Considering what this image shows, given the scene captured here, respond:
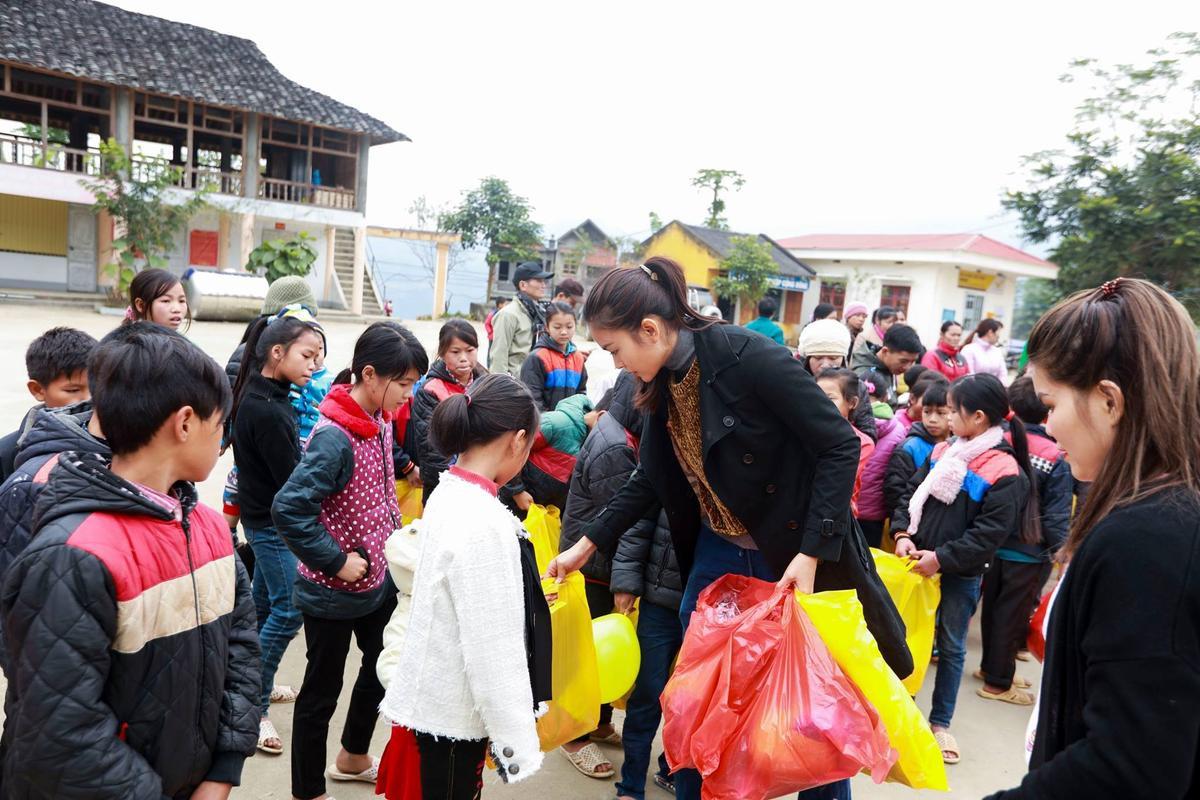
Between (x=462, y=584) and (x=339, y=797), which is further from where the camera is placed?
(x=339, y=797)

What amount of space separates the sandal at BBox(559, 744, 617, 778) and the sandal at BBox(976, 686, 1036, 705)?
2.06 m

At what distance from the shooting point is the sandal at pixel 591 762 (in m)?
2.99

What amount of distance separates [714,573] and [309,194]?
23.2 meters

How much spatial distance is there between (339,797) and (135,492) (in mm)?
1717

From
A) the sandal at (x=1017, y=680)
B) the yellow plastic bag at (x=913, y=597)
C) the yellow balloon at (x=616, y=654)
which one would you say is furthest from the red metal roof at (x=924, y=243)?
the yellow balloon at (x=616, y=654)

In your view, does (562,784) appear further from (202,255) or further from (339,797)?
(202,255)

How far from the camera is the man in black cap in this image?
573 cm

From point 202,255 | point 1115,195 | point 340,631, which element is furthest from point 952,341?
point 202,255

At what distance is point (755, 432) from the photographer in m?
2.23

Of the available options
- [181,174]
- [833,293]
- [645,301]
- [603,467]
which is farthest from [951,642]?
[833,293]

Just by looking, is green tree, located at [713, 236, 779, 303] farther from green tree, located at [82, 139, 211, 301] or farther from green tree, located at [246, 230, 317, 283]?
green tree, located at [82, 139, 211, 301]

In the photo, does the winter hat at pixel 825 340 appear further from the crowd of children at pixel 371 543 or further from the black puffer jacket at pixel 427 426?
the black puffer jacket at pixel 427 426

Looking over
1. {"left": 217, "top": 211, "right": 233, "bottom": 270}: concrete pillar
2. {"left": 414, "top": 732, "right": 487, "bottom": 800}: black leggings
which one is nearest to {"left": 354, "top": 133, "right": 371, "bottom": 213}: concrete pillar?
{"left": 217, "top": 211, "right": 233, "bottom": 270}: concrete pillar

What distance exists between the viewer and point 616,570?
2836 millimetres
